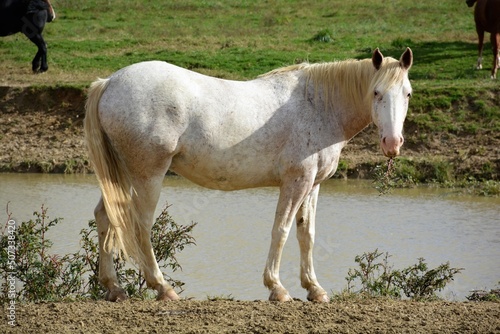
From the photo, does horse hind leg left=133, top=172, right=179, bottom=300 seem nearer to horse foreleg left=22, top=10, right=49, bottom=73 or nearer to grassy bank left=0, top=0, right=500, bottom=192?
grassy bank left=0, top=0, right=500, bottom=192

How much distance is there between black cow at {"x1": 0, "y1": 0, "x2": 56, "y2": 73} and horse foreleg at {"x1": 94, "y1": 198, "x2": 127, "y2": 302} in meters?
10.3

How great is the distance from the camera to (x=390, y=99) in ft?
21.0

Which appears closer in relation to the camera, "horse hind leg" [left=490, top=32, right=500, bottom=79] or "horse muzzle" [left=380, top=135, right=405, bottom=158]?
"horse muzzle" [left=380, top=135, right=405, bottom=158]

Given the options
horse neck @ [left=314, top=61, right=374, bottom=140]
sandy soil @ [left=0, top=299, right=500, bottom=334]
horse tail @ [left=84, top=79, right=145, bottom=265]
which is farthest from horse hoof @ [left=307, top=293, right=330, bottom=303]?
horse tail @ [left=84, top=79, right=145, bottom=265]

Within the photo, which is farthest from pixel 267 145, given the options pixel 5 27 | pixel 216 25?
pixel 216 25

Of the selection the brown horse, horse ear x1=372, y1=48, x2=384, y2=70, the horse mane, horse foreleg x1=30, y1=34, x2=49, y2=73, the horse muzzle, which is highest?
the brown horse

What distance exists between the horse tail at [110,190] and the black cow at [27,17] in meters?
10.2

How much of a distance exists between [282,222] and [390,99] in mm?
1211

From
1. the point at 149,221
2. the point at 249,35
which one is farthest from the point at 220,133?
the point at 249,35

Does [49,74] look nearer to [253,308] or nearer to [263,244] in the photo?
[263,244]

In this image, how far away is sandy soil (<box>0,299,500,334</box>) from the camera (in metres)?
5.68

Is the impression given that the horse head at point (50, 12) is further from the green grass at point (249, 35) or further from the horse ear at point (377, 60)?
the horse ear at point (377, 60)

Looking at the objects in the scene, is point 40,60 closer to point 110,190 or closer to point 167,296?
point 110,190

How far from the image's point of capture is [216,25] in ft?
76.6
